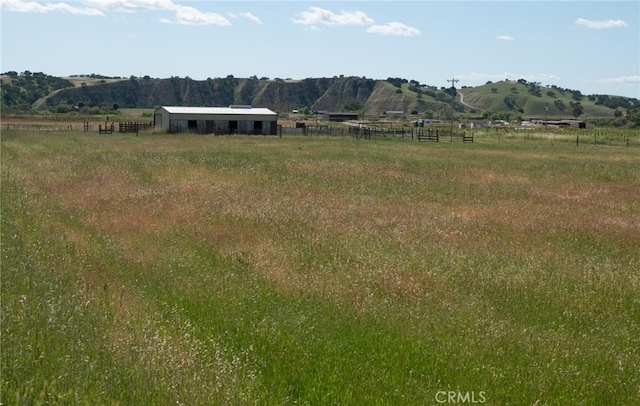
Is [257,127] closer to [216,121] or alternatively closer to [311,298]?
[216,121]

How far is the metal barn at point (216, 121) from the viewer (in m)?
78.1

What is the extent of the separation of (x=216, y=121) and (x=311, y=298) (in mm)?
69560

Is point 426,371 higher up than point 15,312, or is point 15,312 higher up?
point 15,312

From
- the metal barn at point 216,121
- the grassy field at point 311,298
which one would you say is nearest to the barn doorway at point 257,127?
the metal barn at point 216,121

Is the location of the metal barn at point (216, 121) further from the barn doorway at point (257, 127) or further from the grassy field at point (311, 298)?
the grassy field at point (311, 298)

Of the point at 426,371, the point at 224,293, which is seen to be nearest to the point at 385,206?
the point at 224,293

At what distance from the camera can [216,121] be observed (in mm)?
79312

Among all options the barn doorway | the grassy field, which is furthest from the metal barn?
the grassy field

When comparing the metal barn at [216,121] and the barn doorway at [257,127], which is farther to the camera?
the barn doorway at [257,127]

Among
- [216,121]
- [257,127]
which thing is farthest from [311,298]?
[257,127]

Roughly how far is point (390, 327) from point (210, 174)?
23.8 m

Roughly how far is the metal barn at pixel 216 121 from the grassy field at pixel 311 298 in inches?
2070

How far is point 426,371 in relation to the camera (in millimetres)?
9031

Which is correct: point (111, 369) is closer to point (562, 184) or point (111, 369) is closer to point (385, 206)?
point (385, 206)
